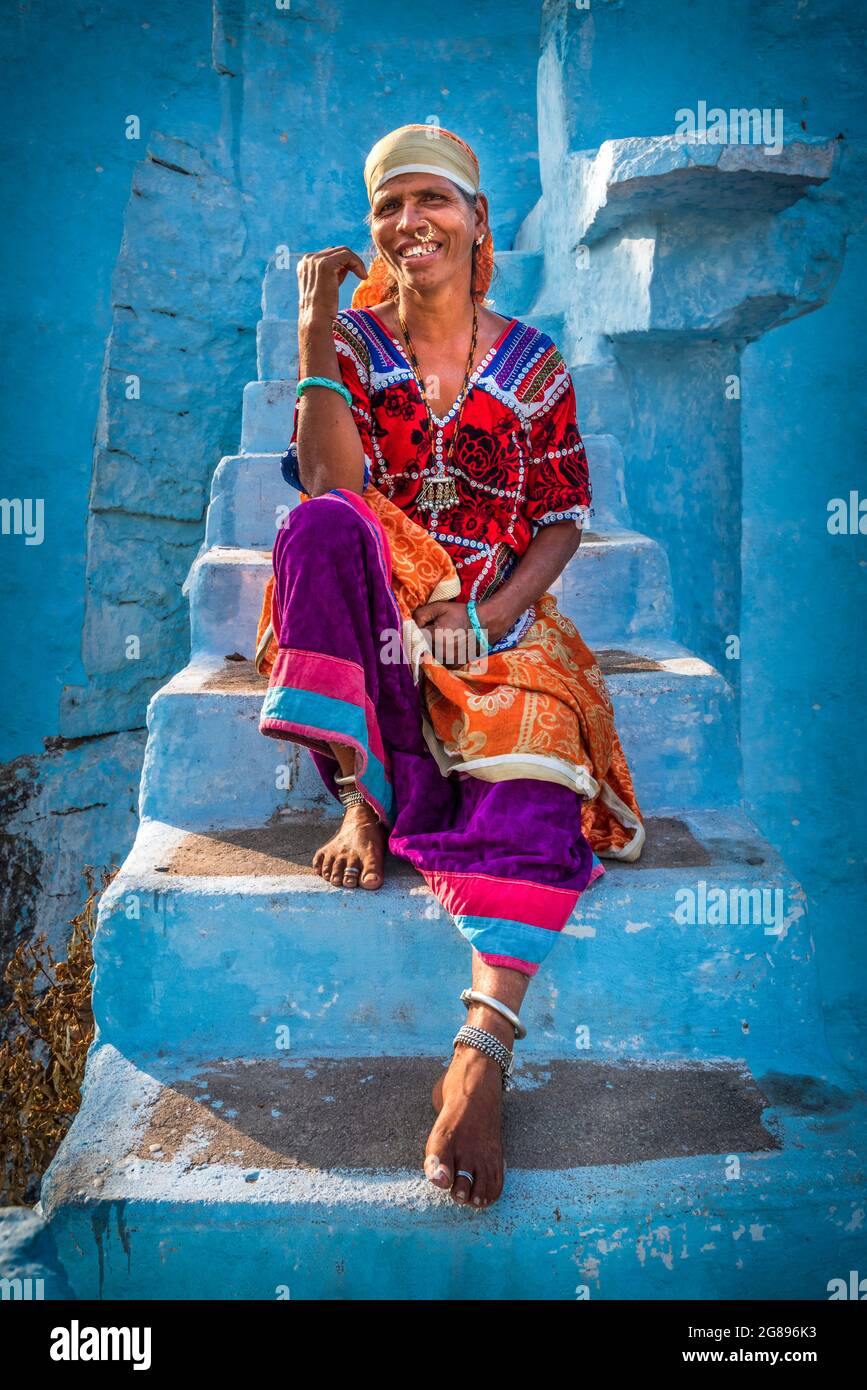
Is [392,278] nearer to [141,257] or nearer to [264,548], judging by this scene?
[264,548]

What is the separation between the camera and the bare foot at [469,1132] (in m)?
1.63

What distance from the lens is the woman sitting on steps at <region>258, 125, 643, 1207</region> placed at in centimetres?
193

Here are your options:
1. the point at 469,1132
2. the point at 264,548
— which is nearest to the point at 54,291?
the point at 264,548

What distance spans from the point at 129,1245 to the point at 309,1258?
277mm

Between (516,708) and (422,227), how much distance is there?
102cm

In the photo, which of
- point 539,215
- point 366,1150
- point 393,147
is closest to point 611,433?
point 539,215

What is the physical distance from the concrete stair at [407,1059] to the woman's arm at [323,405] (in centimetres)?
57

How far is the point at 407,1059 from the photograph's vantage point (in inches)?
79.7

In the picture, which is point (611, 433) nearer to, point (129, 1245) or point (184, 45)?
point (184, 45)

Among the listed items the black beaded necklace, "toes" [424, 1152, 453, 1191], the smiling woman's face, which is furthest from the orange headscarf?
"toes" [424, 1152, 453, 1191]

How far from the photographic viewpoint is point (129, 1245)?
1646mm

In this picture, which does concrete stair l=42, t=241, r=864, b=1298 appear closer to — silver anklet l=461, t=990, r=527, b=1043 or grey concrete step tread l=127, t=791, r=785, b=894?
grey concrete step tread l=127, t=791, r=785, b=894

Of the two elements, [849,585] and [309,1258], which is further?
[849,585]

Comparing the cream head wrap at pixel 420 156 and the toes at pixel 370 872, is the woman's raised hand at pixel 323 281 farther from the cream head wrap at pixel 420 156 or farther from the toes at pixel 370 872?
the toes at pixel 370 872
